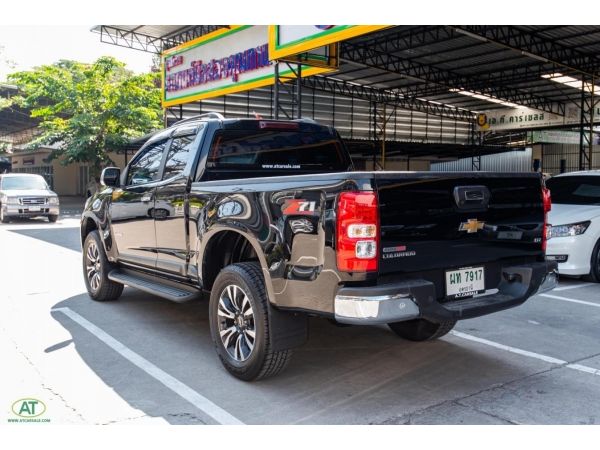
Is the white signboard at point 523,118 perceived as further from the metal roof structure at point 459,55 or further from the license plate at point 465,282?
the license plate at point 465,282

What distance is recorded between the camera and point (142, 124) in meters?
26.9

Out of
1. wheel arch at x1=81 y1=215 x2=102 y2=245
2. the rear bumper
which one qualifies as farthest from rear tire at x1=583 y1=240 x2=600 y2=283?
wheel arch at x1=81 y1=215 x2=102 y2=245

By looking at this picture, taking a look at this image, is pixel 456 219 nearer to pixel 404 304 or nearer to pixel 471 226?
pixel 471 226

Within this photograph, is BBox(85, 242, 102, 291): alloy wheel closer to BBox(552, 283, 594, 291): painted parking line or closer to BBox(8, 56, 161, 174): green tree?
BBox(552, 283, 594, 291): painted parking line

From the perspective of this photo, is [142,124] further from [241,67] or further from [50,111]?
→ [241,67]

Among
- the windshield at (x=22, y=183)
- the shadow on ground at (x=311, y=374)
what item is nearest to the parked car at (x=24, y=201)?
the windshield at (x=22, y=183)

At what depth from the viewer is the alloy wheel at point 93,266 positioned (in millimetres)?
6791

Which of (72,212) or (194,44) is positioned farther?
(72,212)

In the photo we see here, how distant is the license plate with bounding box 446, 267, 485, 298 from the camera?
3.92 meters

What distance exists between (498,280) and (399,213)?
1.21 meters

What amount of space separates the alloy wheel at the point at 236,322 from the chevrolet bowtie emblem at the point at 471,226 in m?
1.56

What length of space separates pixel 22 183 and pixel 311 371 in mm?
18323

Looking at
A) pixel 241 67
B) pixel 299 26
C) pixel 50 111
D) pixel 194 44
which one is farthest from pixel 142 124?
pixel 299 26

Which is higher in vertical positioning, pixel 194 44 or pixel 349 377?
pixel 194 44
